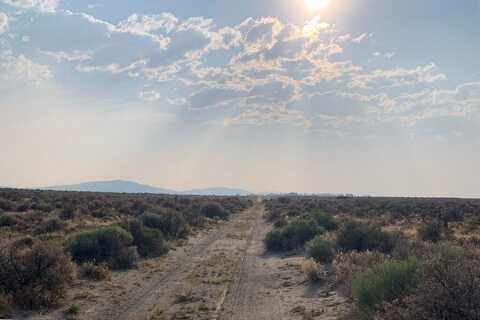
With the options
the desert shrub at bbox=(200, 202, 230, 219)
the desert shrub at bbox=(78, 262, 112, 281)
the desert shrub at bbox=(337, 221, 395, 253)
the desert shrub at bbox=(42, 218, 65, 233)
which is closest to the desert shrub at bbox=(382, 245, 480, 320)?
the desert shrub at bbox=(78, 262, 112, 281)

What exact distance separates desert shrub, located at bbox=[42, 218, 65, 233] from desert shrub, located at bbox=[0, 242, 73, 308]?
14971mm

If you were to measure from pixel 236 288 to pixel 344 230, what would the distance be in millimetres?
7960

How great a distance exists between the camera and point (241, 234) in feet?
114

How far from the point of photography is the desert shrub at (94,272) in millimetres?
16594

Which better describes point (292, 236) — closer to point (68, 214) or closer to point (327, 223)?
point (327, 223)

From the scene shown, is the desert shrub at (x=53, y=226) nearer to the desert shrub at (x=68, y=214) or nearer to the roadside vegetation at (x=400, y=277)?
the desert shrub at (x=68, y=214)

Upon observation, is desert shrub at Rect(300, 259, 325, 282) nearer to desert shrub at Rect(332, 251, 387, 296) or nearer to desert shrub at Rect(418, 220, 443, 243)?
desert shrub at Rect(332, 251, 387, 296)

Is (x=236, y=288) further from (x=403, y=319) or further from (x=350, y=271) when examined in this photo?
(x=403, y=319)

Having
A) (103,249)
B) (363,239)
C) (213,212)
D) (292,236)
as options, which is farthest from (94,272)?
(213,212)

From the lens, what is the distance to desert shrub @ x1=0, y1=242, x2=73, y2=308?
1241 cm

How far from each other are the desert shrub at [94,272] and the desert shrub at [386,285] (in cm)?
962

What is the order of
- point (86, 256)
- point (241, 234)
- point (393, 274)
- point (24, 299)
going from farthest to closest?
point (241, 234) → point (86, 256) → point (24, 299) → point (393, 274)

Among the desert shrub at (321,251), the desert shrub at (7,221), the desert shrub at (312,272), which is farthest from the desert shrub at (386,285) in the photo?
the desert shrub at (7,221)

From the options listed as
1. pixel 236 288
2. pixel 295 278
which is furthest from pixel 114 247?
pixel 295 278
